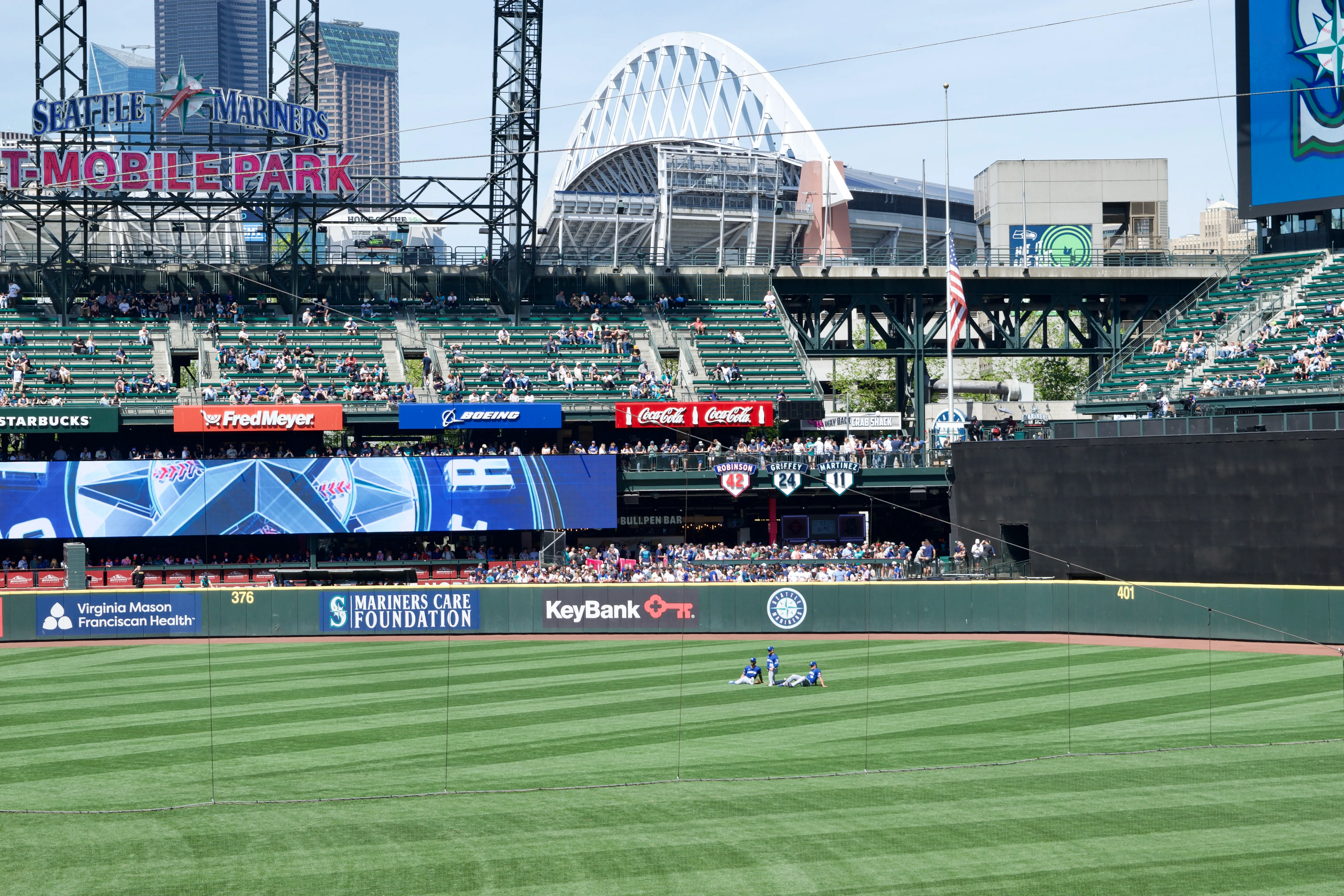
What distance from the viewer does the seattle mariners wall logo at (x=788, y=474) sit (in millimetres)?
45750

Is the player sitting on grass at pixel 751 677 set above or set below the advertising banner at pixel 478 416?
below

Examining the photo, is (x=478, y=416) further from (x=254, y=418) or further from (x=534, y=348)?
(x=254, y=418)

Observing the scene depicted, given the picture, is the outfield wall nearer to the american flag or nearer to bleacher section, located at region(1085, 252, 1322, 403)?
bleacher section, located at region(1085, 252, 1322, 403)

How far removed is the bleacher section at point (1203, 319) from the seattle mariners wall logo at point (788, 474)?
1046cm

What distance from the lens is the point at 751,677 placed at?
85.8ft

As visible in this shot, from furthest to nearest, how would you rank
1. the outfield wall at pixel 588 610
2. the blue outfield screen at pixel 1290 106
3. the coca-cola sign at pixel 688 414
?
the coca-cola sign at pixel 688 414 < the blue outfield screen at pixel 1290 106 < the outfield wall at pixel 588 610

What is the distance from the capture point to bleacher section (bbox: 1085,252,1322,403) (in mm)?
44312

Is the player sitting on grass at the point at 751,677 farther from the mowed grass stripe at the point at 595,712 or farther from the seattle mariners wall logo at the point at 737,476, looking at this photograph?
the seattle mariners wall logo at the point at 737,476

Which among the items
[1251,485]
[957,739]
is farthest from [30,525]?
[1251,485]

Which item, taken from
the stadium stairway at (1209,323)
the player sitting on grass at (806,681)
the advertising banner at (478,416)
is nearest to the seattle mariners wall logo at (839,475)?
the stadium stairway at (1209,323)

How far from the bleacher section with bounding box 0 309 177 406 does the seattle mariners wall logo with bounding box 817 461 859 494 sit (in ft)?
78.1

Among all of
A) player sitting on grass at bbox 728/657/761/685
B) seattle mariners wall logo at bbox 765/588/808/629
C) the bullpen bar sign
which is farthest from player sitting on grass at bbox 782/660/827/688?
the bullpen bar sign

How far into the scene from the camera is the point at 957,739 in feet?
Result: 67.8

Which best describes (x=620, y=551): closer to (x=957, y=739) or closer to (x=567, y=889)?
(x=957, y=739)
